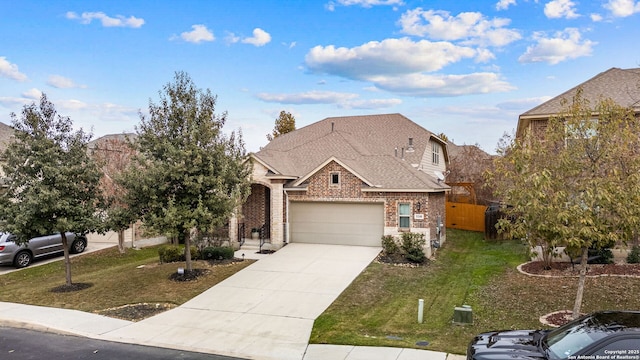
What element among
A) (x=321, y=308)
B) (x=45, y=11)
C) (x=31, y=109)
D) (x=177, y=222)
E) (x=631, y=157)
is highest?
(x=45, y=11)

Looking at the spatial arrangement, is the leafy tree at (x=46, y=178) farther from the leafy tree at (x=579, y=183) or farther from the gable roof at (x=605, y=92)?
the gable roof at (x=605, y=92)

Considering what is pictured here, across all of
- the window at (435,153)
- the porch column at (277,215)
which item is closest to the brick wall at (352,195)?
the porch column at (277,215)

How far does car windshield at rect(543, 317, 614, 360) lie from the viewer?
585 cm

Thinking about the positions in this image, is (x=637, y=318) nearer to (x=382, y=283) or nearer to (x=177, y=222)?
(x=382, y=283)

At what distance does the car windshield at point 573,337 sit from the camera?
5852mm

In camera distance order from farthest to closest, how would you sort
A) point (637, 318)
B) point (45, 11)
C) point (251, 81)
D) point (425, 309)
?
point (251, 81) → point (45, 11) → point (425, 309) → point (637, 318)

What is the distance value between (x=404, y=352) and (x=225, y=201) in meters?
8.35

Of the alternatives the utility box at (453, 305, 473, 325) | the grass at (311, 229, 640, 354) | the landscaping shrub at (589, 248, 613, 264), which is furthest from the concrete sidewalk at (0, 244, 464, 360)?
the landscaping shrub at (589, 248, 613, 264)

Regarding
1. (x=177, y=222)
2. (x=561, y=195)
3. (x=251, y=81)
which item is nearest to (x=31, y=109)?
(x=177, y=222)

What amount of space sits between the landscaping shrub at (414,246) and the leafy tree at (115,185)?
10.5m

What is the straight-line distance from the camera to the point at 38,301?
1316 cm

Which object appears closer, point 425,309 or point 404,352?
point 404,352

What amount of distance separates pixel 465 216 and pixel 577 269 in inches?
505

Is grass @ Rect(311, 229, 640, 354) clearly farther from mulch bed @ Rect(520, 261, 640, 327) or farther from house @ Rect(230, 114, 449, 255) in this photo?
house @ Rect(230, 114, 449, 255)
